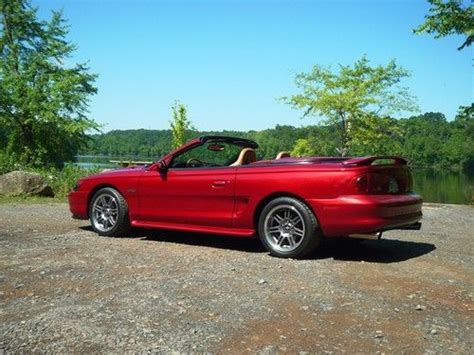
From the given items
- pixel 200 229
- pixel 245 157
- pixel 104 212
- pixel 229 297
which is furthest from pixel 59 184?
pixel 229 297

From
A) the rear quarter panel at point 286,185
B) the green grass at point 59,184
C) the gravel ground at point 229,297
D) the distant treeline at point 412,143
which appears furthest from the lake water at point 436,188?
the distant treeline at point 412,143

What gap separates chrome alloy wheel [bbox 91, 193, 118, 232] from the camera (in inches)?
286

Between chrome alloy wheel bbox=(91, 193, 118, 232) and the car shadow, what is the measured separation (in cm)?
33

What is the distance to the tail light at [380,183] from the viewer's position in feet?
17.6

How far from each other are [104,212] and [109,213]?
0.10 m

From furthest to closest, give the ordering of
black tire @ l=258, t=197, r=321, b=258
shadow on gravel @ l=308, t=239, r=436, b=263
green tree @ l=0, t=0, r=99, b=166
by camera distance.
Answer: green tree @ l=0, t=0, r=99, b=166 < shadow on gravel @ l=308, t=239, r=436, b=263 < black tire @ l=258, t=197, r=321, b=258

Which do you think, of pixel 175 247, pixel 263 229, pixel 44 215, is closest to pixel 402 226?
pixel 263 229

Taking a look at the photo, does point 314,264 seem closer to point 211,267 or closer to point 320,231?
point 320,231

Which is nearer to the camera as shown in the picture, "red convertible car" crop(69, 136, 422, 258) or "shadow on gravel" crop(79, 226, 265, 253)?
"red convertible car" crop(69, 136, 422, 258)

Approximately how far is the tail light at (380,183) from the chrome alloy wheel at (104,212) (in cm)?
363

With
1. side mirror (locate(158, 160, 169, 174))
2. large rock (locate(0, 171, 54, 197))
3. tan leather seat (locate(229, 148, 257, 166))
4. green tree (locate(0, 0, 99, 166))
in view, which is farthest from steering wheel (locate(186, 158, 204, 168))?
green tree (locate(0, 0, 99, 166))

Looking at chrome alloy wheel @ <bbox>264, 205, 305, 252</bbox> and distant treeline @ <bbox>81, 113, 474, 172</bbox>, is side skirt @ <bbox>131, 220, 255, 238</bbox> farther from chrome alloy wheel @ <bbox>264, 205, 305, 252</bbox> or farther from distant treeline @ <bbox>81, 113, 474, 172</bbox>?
distant treeline @ <bbox>81, 113, 474, 172</bbox>

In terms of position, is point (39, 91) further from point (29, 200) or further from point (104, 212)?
point (104, 212)

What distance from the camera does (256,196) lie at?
593cm
